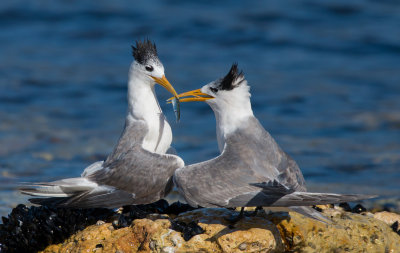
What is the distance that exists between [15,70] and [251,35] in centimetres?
549

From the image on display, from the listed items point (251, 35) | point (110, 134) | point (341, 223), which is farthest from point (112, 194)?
point (251, 35)

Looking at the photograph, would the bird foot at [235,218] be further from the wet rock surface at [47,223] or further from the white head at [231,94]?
the white head at [231,94]

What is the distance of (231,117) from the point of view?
5.92 m

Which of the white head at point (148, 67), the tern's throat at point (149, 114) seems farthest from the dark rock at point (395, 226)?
the white head at point (148, 67)

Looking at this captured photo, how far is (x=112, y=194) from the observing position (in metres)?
5.64

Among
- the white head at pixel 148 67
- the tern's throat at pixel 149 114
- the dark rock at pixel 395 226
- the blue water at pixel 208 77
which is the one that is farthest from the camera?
the blue water at pixel 208 77

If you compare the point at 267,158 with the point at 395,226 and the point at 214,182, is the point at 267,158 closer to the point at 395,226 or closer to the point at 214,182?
the point at 214,182

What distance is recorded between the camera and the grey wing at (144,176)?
561cm

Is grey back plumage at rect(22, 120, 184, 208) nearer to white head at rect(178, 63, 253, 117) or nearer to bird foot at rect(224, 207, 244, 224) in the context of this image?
bird foot at rect(224, 207, 244, 224)

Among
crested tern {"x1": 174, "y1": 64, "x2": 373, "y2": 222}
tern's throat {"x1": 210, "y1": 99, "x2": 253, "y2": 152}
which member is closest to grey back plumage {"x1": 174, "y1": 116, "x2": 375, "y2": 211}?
crested tern {"x1": 174, "y1": 64, "x2": 373, "y2": 222}

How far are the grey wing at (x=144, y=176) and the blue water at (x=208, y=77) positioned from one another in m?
1.99

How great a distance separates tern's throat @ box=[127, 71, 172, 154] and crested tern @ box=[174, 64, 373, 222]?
24.6 inches

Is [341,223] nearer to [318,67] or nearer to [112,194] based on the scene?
[112,194]

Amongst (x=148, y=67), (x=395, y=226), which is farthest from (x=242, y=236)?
(x=148, y=67)
